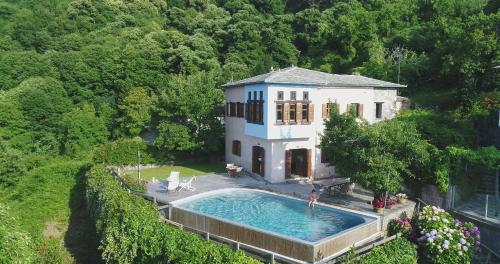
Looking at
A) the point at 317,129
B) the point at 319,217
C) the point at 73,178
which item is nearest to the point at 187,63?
the point at 73,178

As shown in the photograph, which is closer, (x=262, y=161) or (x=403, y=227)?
(x=403, y=227)

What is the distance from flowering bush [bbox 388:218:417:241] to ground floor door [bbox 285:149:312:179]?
8925 millimetres

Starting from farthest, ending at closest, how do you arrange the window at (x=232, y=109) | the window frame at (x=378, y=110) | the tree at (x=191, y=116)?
the tree at (x=191, y=116) < the window at (x=232, y=109) < the window frame at (x=378, y=110)

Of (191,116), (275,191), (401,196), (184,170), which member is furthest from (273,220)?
(191,116)

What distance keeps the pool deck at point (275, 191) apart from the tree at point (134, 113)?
49.1 feet

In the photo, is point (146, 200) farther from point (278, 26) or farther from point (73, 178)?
point (278, 26)

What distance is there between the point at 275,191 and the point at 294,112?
202 inches

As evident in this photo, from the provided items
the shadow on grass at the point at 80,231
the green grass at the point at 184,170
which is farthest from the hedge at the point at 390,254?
the green grass at the point at 184,170

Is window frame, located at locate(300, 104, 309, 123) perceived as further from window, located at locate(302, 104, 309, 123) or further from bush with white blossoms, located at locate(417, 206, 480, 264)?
bush with white blossoms, located at locate(417, 206, 480, 264)

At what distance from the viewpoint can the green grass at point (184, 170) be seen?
26.4m

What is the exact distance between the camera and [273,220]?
1620cm

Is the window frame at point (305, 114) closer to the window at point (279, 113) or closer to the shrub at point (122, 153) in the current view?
the window at point (279, 113)

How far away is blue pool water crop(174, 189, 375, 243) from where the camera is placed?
15.0 metres

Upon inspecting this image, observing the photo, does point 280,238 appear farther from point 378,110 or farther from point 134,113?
point 134,113
